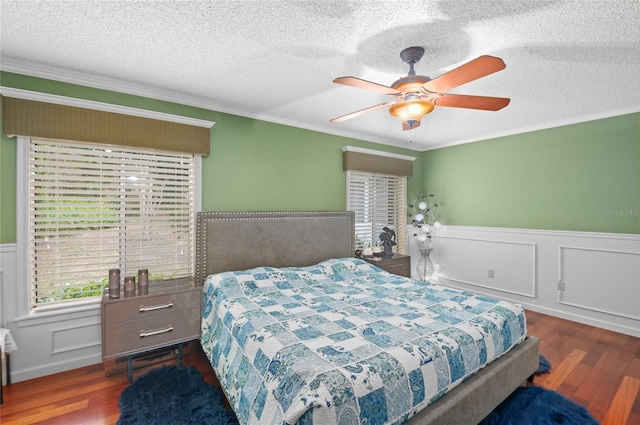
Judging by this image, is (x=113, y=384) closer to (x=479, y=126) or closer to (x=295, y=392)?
(x=295, y=392)

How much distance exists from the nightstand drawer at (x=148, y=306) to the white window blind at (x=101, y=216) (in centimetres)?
50

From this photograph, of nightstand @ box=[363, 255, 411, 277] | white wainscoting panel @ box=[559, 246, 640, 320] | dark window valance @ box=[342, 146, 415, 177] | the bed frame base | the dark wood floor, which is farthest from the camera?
dark window valance @ box=[342, 146, 415, 177]

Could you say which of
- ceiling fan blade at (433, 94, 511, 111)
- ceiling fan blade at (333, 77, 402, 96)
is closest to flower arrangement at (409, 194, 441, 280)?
ceiling fan blade at (433, 94, 511, 111)

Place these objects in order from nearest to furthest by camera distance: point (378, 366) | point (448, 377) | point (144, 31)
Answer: point (378, 366)
point (448, 377)
point (144, 31)

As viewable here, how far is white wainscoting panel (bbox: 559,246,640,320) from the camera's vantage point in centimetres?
338

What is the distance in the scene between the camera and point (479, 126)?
4.15m

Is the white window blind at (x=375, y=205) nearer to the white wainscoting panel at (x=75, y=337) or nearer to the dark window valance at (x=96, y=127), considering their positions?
the dark window valance at (x=96, y=127)

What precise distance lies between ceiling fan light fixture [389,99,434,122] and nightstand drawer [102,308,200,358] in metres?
2.38

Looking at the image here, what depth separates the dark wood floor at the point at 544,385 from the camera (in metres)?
2.10

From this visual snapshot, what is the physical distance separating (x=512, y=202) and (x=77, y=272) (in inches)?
206

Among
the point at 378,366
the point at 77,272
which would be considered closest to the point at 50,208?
the point at 77,272

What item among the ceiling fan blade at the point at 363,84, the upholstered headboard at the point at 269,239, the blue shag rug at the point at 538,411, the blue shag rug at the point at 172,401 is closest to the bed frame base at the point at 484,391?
the blue shag rug at the point at 538,411

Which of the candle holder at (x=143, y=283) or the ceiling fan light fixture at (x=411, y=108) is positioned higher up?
the ceiling fan light fixture at (x=411, y=108)

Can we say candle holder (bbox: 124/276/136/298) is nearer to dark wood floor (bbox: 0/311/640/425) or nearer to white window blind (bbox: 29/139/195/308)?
white window blind (bbox: 29/139/195/308)
